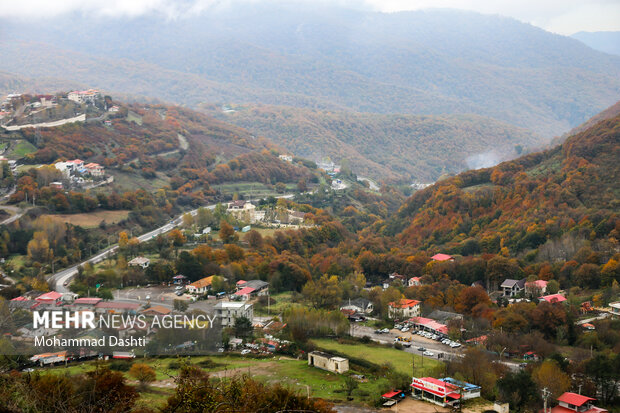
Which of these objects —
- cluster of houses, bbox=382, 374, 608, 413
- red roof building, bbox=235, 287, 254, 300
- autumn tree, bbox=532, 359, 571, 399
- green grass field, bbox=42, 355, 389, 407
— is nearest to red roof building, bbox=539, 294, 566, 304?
autumn tree, bbox=532, 359, 571, 399

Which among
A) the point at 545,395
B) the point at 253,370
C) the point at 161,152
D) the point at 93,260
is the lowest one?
the point at 93,260

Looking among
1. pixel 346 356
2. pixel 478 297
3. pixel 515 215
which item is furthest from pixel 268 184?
pixel 346 356

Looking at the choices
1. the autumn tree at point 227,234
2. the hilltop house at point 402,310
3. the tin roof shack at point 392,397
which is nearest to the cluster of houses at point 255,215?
the autumn tree at point 227,234

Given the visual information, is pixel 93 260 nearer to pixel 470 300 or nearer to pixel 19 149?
pixel 470 300

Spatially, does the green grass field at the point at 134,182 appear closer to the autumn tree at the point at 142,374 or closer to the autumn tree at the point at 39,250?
the autumn tree at the point at 39,250

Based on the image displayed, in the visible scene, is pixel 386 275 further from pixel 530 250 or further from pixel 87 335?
pixel 87 335

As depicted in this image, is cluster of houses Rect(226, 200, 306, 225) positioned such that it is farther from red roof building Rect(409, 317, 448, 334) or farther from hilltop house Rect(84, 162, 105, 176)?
red roof building Rect(409, 317, 448, 334)

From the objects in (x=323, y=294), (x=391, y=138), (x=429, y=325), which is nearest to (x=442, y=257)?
(x=323, y=294)
